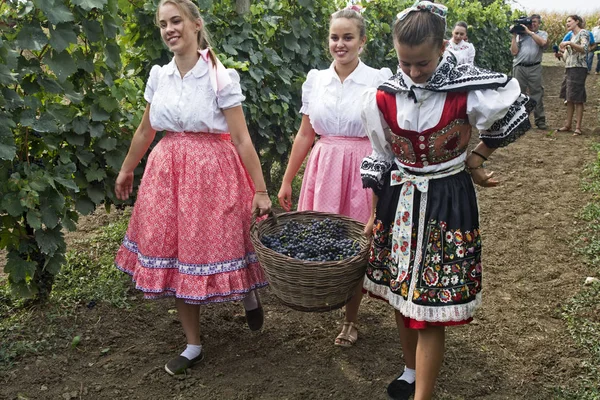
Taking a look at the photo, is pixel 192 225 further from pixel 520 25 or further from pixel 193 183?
pixel 520 25

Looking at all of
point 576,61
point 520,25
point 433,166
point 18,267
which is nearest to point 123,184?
point 18,267

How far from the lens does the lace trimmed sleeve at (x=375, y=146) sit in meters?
2.55

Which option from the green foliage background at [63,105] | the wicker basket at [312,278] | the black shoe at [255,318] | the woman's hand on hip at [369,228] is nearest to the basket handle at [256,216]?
the wicker basket at [312,278]

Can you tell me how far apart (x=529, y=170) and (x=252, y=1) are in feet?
12.8

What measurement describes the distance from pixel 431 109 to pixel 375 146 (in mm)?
343

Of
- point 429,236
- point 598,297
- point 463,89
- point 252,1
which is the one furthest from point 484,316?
point 252,1

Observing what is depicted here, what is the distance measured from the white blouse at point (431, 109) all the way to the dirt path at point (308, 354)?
4.10 feet

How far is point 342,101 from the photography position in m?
3.21

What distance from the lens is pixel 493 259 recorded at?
4.66m

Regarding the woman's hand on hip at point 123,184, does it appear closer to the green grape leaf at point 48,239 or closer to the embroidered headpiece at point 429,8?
the green grape leaf at point 48,239

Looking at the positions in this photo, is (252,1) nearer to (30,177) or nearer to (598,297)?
(30,177)

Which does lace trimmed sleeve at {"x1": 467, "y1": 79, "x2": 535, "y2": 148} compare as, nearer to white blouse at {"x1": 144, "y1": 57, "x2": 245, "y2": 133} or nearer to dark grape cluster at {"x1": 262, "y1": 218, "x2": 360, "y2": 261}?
dark grape cluster at {"x1": 262, "y1": 218, "x2": 360, "y2": 261}

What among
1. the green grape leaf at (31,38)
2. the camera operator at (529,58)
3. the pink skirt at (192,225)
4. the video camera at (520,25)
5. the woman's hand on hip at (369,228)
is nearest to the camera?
the woman's hand on hip at (369,228)

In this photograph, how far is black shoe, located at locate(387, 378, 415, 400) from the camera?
2891mm
